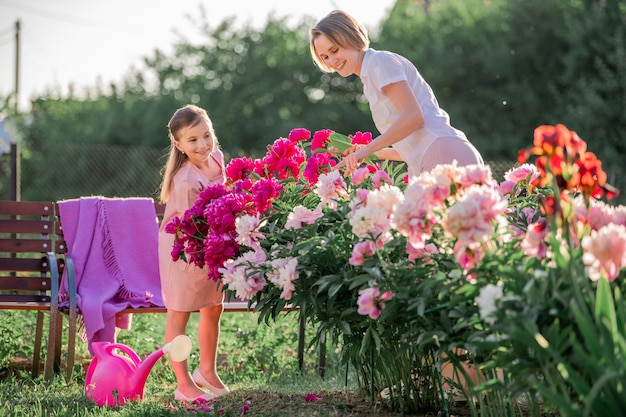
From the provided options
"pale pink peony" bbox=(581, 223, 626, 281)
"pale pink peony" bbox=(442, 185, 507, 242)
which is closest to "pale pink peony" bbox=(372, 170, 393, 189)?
"pale pink peony" bbox=(442, 185, 507, 242)

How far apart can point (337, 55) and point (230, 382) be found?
1975mm

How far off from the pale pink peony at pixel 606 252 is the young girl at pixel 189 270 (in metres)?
2.11

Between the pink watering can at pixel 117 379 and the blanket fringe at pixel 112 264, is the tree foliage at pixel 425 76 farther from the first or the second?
the pink watering can at pixel 117 379

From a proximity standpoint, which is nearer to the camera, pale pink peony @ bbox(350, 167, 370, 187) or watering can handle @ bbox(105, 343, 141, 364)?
pale pink peony @ bbox(350, 167, 370, 187)

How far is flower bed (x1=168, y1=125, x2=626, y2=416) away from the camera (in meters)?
1.93

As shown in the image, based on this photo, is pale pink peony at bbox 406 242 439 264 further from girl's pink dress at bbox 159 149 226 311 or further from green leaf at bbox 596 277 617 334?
girl's pink dress at bbox 159 149 226 311

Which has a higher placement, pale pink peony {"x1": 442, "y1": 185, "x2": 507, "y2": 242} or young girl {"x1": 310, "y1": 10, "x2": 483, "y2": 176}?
young girl {"x1": 310, "y1": 10, "x2": 483, "y2": 176}

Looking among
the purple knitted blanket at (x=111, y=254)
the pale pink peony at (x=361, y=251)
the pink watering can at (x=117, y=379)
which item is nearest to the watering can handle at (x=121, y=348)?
the pink watering can at (x=117, y=379)

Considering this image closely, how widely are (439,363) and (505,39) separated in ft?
52.4

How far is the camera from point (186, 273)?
12.5ft

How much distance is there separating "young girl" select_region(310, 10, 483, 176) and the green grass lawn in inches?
30.4

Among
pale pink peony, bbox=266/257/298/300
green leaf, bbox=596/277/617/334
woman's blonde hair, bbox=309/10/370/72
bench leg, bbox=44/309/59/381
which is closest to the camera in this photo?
green leaf, bbox=596/277/617/334

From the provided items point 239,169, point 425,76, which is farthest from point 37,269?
point 425,76

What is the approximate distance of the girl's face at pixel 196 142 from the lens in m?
3.86
